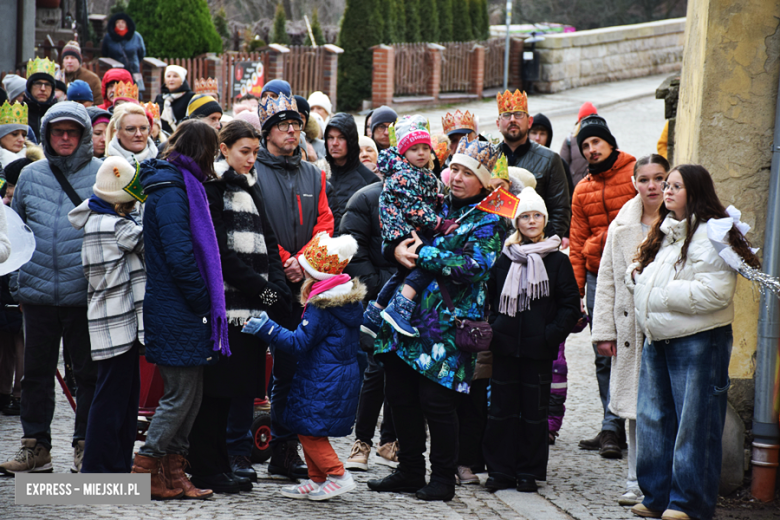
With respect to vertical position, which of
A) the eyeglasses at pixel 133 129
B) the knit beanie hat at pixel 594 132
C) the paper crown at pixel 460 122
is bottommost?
the eyeglasses at pixel 133 129

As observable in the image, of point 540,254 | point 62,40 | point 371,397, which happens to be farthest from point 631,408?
point 62,40

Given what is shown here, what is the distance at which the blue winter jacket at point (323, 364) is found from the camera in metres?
4.80

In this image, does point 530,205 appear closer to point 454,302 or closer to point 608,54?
point 454,302

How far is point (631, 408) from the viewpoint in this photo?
535 centimetres

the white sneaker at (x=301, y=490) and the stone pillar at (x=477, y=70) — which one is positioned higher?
the stone pillar at (x=477, y=70)

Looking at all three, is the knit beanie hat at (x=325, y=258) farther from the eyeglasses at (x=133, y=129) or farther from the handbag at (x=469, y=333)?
the eyeglasses at (x=133, y=129)

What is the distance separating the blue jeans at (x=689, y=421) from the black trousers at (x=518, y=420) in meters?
0.66

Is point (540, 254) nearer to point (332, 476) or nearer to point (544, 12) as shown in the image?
point (332, 476)

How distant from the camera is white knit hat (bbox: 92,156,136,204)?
4.83m

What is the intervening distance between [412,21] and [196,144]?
22.4 metres

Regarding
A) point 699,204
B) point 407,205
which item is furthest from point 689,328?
point 407,205

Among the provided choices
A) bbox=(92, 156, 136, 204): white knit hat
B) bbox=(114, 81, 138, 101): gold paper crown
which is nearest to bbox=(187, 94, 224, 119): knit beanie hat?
bbox=(114, 81, 138, 101): gold paper crown

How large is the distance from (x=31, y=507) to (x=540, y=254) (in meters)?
3.05

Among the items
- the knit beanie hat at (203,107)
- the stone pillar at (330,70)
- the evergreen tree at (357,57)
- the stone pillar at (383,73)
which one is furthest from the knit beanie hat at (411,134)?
the evergreen tree at (357,57)
